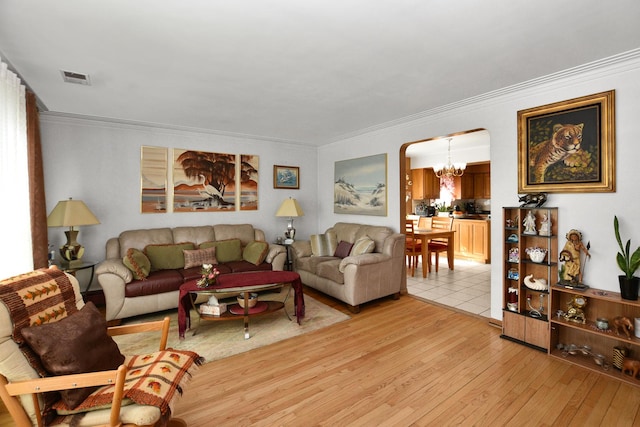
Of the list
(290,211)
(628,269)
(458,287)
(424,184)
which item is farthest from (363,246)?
(424,184)

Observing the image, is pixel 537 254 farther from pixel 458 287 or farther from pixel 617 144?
pixel 458 287

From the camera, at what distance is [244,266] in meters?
4.40

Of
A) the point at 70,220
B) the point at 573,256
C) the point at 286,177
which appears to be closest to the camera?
the point at 573,256

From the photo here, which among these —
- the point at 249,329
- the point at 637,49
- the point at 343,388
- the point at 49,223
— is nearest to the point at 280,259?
the point at 249,329

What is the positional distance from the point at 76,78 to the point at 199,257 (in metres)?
2.47

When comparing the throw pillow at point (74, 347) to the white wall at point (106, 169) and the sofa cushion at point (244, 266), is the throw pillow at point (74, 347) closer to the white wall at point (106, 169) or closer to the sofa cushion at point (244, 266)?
the sofa cushion at point (244, 266)

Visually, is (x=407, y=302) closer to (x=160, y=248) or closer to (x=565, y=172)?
(x=565, y=172)

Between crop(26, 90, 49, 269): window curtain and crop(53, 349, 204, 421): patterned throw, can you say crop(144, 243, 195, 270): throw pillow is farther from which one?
crop(53, 349, 204, 421): patterned throw

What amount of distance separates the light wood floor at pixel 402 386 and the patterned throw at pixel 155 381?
47cm

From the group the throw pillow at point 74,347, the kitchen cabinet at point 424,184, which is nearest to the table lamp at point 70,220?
the throw pillow at point 74,347

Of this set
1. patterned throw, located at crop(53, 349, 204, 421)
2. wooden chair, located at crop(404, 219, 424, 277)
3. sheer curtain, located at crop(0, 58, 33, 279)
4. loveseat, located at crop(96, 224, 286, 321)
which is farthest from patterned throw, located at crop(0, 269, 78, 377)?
wooden chair, located at crop(404, 219, 424, 277)

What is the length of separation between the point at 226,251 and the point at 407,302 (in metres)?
2.81

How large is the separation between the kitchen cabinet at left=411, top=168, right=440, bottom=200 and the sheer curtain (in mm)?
7689

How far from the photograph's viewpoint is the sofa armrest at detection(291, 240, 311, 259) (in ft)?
16.6
